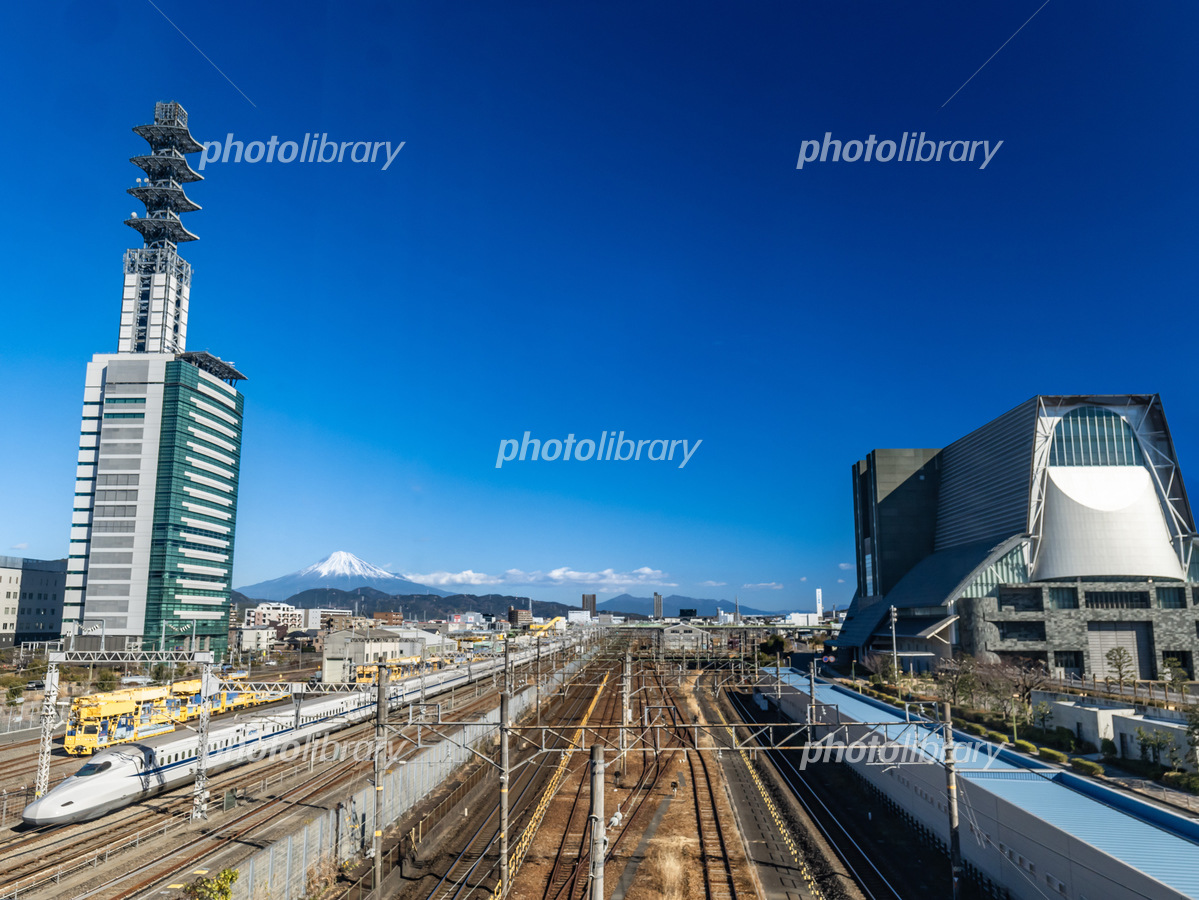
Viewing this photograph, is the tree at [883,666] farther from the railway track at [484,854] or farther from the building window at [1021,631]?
the railway track at [484,854]

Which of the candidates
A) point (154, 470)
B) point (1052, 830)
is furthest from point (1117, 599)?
point (154, 470)

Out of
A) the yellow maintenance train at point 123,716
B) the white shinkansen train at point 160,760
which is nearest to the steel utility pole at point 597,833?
the white shinkansen train at point 160,760

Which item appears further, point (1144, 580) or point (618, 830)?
point (1144, 580)

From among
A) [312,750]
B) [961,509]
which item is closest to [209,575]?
[312,750]

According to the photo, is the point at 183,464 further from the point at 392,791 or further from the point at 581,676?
the point at 392,791

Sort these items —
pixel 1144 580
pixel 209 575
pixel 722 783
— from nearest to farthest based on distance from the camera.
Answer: pixel 722 783
pixel 1144 580
pixel 209 575

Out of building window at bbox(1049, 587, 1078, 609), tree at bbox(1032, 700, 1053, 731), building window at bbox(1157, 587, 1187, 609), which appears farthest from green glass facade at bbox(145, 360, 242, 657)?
building window at bbox(1157, 587, 1187, 609)

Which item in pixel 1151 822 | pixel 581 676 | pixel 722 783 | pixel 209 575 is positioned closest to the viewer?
pixel 1151 822
